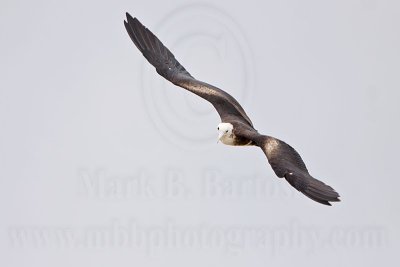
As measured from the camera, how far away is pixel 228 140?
22.8 metres

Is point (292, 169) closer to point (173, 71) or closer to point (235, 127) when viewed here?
point (235, 127)

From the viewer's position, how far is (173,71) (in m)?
25.1

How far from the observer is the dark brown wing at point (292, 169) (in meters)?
19.8

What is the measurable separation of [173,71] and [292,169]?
4.92m

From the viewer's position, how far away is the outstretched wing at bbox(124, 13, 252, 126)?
80.0 ft

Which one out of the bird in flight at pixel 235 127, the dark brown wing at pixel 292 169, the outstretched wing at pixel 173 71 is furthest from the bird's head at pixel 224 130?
the outstretched wing at pixel 173 71

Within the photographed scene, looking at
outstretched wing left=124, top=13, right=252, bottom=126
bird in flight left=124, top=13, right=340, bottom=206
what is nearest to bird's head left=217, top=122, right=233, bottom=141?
bird in flight left=124, top=13, right=340, bottom=206

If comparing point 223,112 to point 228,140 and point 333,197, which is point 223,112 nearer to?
point 228,140

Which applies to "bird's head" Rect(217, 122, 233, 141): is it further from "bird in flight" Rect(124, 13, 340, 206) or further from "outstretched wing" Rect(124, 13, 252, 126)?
"outstretched wing" Rect(124, 13, 252, 126)

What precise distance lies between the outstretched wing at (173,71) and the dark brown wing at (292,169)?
5.95ft

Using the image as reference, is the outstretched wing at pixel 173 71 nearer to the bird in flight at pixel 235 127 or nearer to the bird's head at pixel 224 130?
the bird in flight at pixel 235 127

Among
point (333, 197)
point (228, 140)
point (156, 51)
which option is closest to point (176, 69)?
point (156, 51)

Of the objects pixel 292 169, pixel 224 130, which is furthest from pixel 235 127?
pixel 292 169

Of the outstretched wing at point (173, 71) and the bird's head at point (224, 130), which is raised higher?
the outstretched wing at point (173, 71)
